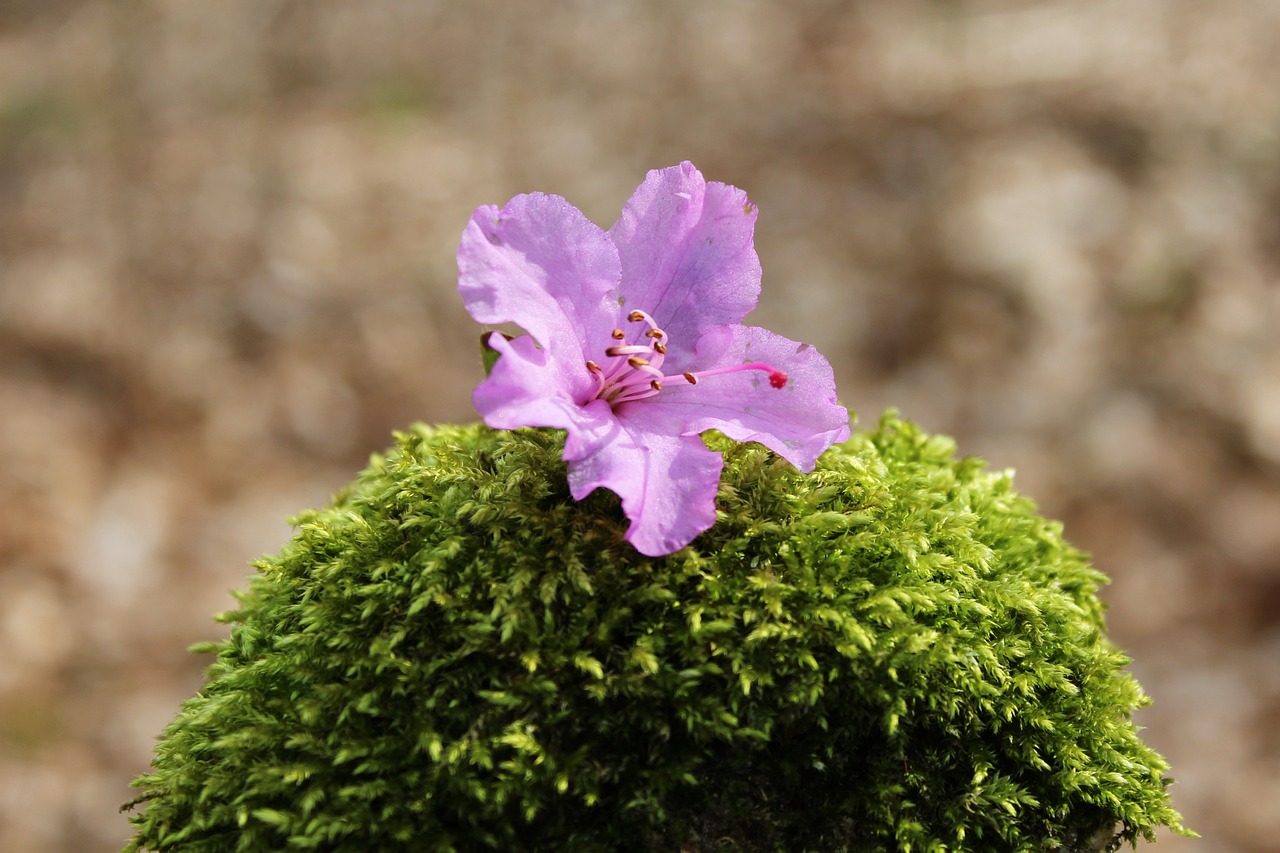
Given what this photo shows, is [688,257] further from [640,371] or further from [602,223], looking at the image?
[602,223]

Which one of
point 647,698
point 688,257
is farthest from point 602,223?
point 647,698

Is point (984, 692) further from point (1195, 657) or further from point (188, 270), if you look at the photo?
point (188, 270)

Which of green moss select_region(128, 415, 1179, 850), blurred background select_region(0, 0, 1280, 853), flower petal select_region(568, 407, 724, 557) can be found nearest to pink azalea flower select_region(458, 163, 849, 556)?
flower petal select_region(568, 407, 724, 557)

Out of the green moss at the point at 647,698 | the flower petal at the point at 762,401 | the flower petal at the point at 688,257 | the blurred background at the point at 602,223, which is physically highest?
the blurred background at the point at 602,223

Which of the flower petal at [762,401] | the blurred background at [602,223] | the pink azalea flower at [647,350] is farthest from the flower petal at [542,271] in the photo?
the blurred background at [602,223]

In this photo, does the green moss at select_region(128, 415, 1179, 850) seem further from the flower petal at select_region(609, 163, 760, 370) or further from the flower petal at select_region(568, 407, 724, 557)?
the flower petal at select_region(609, 163, 760, 370)

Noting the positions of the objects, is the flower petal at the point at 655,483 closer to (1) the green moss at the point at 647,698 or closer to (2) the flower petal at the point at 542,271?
(1) the green moss at the point at 647,698

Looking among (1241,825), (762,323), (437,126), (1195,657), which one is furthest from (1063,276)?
(437,126)
